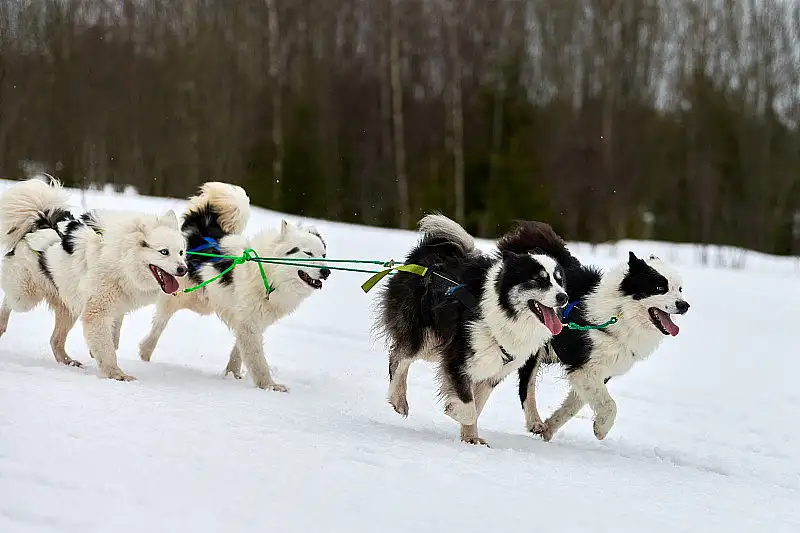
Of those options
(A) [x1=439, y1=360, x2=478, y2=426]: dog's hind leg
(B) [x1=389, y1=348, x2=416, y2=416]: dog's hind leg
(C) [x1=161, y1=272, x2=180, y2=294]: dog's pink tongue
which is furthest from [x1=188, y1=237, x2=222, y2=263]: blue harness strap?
(A) [x1=439, y1=360, x2=478, y2=426]: dog's hind leg

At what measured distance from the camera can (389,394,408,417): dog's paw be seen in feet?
18.0

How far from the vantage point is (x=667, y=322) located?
16.6ft

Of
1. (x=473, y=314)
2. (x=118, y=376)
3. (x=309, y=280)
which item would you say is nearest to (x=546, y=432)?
(x=473, y=314)

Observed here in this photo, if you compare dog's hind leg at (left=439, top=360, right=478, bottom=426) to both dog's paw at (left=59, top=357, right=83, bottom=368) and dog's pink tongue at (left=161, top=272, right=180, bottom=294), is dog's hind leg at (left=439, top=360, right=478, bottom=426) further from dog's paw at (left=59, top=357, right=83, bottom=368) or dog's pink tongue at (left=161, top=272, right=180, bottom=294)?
dog's paw at (left=59, top=357, right=83, bottom=368)

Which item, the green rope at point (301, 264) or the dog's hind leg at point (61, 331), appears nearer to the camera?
the green rope at point (301, 264)

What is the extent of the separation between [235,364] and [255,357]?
2.34 feet

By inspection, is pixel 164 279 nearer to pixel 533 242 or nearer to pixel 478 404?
pixel 478 404

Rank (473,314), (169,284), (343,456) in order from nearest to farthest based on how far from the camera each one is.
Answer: (343,456) → (473,314) → (169,284)

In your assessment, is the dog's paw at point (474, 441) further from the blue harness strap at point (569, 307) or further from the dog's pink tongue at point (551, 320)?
the blue harness strap at point (569, 307)

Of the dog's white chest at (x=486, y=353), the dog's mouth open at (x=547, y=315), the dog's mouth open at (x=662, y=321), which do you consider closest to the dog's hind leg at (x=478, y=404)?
the dog's white chest at (x=486, y=353)

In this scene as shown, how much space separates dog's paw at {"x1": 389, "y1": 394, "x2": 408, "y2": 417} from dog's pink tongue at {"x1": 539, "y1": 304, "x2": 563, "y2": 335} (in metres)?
1.41

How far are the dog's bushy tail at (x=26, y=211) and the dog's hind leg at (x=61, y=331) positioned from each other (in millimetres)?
616

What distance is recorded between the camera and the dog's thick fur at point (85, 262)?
5.26 metres

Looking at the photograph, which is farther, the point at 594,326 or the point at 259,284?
the point at 259,284
